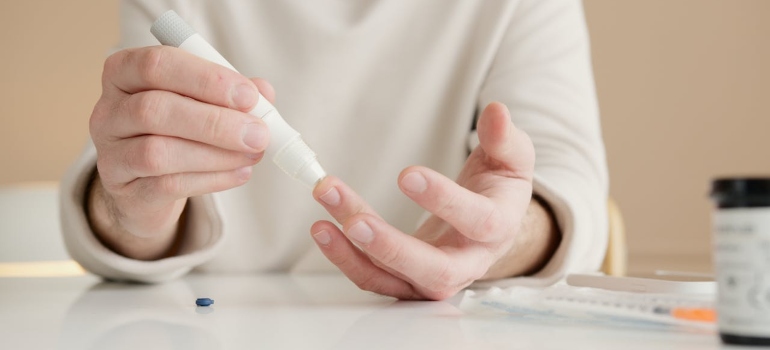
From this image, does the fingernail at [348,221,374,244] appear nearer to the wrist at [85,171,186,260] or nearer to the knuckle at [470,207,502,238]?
the knuckle at [470,207,502,238]

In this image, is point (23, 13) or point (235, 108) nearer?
point (235, 108)

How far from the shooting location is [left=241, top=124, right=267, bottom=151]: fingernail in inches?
22.8

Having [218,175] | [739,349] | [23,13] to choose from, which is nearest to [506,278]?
[218,175]

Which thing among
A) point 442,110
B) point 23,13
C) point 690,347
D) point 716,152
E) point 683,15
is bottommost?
point 716,152

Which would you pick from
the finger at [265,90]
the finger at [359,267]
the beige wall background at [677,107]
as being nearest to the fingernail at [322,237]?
the finger at [359,267]

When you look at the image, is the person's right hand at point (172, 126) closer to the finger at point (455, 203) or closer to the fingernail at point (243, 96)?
the fingernail at point (243, 96)

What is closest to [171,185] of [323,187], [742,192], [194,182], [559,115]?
[194,182]

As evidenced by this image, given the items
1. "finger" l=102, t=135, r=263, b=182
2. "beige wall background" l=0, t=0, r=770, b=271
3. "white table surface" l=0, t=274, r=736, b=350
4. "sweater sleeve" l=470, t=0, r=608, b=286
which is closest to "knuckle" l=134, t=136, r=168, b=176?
"finger" l=102, t=135, r=263, b=182

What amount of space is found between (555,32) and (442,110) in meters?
0.17

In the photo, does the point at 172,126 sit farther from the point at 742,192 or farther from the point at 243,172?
the point at 742,192

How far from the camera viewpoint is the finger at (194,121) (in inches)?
22.8

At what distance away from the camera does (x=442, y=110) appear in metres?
1.12

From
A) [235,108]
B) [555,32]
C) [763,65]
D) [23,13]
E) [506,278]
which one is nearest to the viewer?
[235,108]

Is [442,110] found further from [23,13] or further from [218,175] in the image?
[23,13]
